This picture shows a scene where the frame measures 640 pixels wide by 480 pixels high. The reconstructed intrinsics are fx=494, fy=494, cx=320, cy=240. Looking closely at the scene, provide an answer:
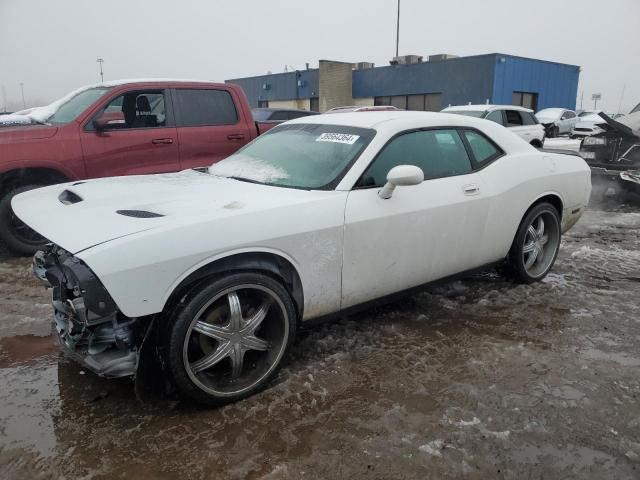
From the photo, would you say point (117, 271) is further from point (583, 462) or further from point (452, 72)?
point (452, 72)

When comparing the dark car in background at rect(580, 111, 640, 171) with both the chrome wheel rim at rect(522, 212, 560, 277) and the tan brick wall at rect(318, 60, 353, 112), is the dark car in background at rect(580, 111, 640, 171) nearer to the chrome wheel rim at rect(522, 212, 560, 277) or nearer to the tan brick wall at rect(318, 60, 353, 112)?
the chrome wheel rim at rect(522, 212, 560, 277)

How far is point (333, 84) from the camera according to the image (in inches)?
1302

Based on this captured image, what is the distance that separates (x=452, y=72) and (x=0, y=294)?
2724 cm

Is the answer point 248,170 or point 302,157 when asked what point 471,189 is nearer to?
point 302,157

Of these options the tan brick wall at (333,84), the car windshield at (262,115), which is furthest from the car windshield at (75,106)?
the tan brick wall at (333,84)

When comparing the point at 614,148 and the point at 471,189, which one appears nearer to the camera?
the point at 471,189

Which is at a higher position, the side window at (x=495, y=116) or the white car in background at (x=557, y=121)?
the side window at (x=495, y=116)

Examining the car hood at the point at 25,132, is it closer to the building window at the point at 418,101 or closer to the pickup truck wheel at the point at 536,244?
the pickup truck wheel at the point at 536,244

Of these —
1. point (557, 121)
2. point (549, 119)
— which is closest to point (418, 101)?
point (549, 119)

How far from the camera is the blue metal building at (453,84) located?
86.1ft

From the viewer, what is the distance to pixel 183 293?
2471mm

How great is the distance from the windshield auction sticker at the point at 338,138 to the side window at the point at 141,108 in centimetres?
299

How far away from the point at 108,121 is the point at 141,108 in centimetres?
47

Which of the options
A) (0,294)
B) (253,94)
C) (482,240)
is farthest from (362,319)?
(253,94)
